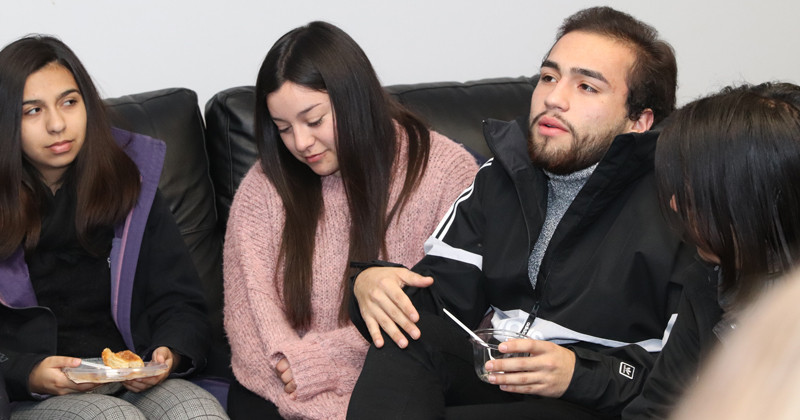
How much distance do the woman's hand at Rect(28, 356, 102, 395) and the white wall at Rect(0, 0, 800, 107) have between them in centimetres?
104

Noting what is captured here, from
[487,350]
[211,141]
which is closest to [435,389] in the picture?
[487,350]

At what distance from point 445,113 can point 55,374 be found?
4.23 feet

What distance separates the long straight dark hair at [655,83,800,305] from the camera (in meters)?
1.13

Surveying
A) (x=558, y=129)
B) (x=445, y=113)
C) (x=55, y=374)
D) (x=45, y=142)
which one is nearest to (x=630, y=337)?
(x=558, y=129)

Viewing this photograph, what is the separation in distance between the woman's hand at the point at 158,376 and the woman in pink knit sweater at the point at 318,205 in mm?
159

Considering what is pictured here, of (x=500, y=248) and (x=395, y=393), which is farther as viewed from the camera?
(x=500, y=248)

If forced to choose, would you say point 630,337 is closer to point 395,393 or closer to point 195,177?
point 395,393

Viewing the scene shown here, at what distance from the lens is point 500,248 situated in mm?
1699

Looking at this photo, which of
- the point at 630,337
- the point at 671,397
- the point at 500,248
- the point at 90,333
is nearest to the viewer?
the point at 671,397

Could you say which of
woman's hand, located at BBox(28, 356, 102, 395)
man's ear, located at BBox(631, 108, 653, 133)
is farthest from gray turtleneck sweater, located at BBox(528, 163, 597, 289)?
woman's hand, located at BBox(28, 356, 102, 395)

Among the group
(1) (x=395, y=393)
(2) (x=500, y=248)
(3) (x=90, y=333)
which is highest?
(2) (x=500, y=248)

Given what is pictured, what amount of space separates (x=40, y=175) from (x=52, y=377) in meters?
0.49

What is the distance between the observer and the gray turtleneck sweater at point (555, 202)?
1.69m

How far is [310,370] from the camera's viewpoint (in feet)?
5.68
